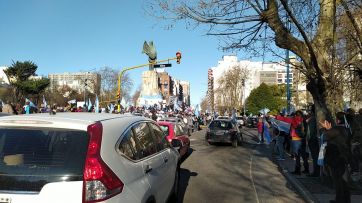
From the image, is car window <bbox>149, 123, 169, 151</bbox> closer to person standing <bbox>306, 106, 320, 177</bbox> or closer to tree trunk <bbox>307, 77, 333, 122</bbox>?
tree trunk <bbox>307, 77, 333, 122</bbox>

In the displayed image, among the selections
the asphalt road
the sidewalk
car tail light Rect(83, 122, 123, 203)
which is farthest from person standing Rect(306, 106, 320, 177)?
car tail light Rect(83, 122, 123, 203)

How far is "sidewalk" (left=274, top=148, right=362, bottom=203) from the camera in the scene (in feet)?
28.0

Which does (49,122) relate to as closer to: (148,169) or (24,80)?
(148,169)

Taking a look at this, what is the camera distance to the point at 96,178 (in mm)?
3734

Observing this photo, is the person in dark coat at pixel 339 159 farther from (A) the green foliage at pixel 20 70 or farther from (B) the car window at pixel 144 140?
(A) the green foliage at pixel 20 70

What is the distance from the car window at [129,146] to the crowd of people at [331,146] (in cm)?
417

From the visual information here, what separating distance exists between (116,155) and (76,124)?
0.48 meters

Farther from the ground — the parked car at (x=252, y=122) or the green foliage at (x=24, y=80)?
the green foliage at (x=24, y=80)

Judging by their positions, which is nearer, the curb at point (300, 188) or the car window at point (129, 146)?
the car window at point (129, 146)

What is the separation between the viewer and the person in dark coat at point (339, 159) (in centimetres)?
737

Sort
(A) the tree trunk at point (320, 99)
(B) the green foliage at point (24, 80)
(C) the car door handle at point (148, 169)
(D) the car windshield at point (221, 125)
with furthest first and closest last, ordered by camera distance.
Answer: (B) the green foliage at point (24, 80), (D) the car windshield at point (221, 125), (A) the tree trunk at point (320, 99), (C) the car door handle at point (148, 169)

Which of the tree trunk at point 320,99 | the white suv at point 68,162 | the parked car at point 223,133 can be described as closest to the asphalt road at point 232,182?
→ the tree trunk at point 320,99

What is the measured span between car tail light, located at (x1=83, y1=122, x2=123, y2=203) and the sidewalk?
5543 mm

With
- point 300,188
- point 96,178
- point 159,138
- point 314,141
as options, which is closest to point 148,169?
point 96,178
